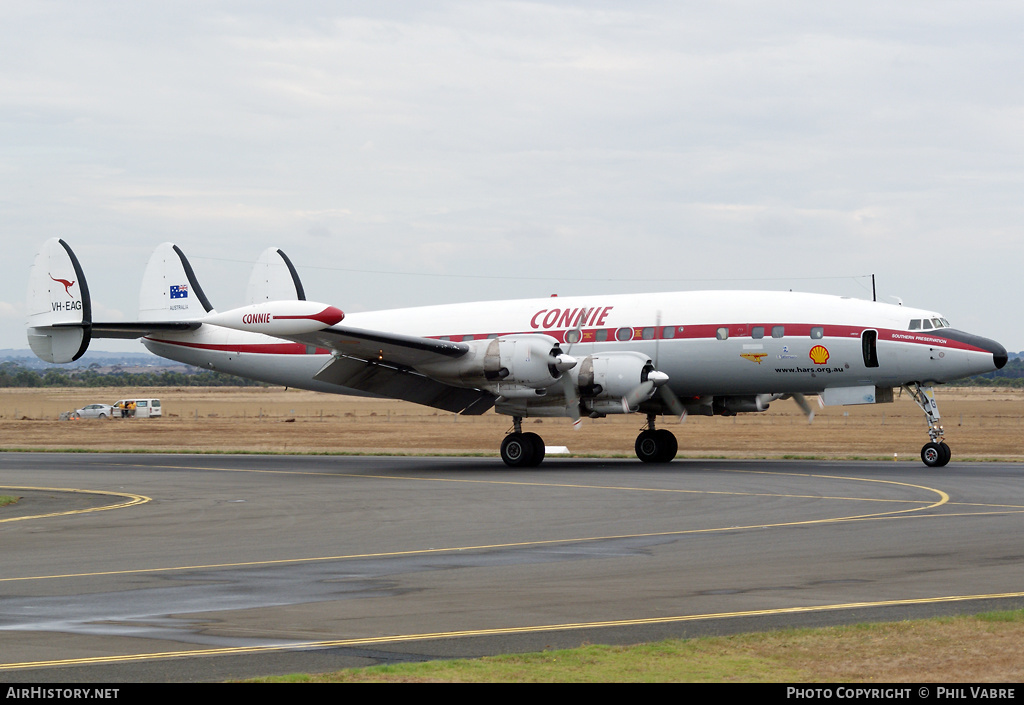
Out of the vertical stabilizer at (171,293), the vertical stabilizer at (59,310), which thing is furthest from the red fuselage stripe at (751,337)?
the vertical stabilizer at (59,310)

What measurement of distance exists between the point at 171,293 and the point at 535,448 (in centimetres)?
1582

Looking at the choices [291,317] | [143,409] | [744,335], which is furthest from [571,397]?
[143,409]

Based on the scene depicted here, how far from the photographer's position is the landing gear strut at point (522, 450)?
1271 inches

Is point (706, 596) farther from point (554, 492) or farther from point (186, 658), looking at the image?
point (554, 492)

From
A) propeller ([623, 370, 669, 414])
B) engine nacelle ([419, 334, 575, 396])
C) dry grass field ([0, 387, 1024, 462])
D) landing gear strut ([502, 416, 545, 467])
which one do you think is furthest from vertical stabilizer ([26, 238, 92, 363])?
propeller ([623, 370, 669, 414])

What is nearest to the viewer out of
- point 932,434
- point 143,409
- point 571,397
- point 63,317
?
point 932,434

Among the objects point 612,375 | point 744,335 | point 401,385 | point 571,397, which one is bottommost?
point 571,397

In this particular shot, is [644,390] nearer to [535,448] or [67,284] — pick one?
[535,448]

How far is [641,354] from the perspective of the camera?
31.4 meters

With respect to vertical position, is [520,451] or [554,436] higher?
[520,451]

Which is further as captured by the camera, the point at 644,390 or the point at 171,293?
the point at 171,293

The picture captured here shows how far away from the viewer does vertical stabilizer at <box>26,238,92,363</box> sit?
37000mm

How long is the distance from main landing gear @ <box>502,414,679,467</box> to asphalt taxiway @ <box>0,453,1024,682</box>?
4656mm

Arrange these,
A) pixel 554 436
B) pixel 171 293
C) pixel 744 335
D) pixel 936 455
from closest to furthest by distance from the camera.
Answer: pixel 936 455 < pixel 744 335 < pixel 171 293 < pixel 554 436
